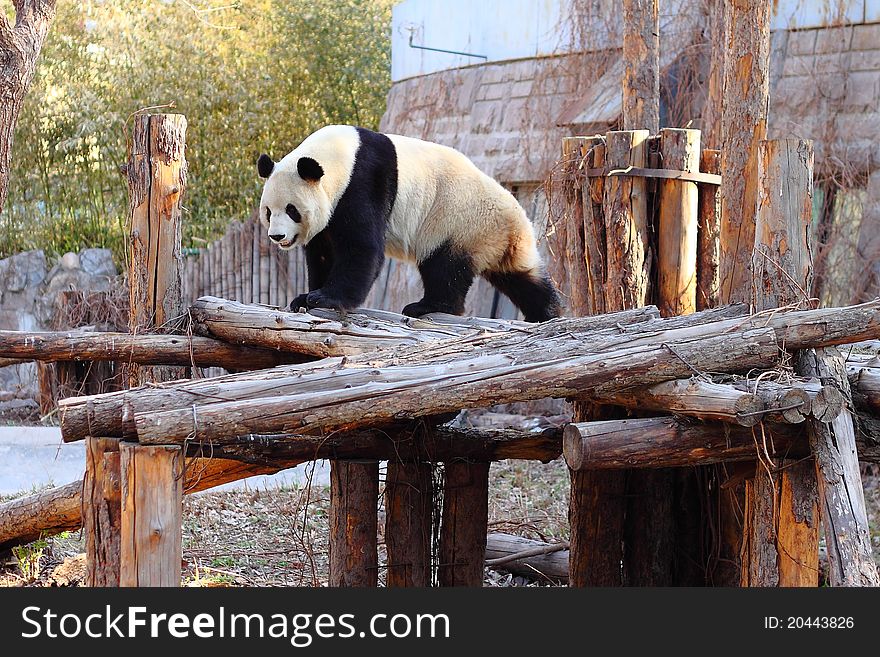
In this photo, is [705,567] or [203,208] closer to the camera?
[705,567]

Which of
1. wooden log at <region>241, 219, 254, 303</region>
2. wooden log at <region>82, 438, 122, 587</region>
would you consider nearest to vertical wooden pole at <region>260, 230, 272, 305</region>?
wooden log at <region>241, 219, 254, 303</region>

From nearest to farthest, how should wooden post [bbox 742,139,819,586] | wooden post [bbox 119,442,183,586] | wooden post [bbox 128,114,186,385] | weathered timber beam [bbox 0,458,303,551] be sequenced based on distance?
wooden post [bbox 119,442,183,586]
wooden post [bbox 742,139,819,586]
weathered timber beam [bbox 0,458,303,551]
wooden post [bbox 128,114,186,385]

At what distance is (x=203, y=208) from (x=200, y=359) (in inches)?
356

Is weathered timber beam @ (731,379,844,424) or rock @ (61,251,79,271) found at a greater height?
rock @ (61,251,79,271)

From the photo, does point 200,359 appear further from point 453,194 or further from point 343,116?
point 343,116

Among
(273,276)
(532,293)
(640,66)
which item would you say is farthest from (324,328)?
(273,276)

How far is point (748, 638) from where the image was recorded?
→ 3.58m

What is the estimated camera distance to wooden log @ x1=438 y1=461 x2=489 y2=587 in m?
5.43

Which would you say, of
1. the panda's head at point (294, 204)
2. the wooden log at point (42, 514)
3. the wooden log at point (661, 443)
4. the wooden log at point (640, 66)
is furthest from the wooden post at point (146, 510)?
the wooden log at point (640, 66)

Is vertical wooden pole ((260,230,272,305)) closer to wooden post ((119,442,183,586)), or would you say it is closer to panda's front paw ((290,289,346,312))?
panda's front paw ((290,289,346,312))

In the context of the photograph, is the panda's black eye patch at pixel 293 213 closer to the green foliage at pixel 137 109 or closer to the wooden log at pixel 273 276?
the wooden log at pixel 273 276

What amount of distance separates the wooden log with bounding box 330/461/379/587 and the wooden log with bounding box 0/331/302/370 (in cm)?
84

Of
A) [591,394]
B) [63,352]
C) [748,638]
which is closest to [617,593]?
[748,638]

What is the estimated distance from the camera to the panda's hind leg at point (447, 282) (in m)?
5.82
